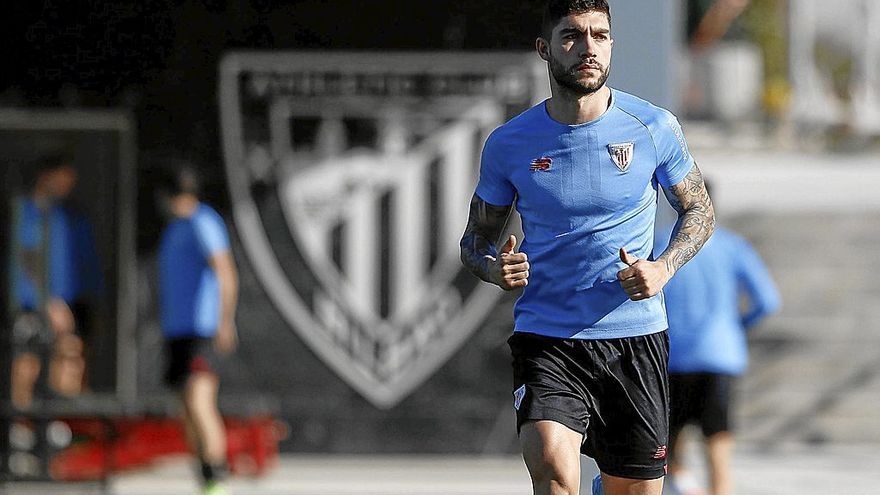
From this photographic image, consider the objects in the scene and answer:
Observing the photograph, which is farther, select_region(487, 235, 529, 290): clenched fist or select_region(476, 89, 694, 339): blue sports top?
select_region(476, 89, 694, 339): blue sports top

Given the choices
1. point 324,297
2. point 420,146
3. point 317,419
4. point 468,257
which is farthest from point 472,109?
point 468,257

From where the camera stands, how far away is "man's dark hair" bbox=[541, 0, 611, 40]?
5645 mm

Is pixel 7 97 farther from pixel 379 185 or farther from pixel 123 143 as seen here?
pixel 379 185

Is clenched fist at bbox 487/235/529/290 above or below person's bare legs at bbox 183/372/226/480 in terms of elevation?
above

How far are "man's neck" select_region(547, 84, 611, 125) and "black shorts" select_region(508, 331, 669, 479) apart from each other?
29.3 inches

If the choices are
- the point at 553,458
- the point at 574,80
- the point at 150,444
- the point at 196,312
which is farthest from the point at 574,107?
the point at 150,444

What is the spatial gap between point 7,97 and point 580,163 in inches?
268

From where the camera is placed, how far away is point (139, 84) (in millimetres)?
11555

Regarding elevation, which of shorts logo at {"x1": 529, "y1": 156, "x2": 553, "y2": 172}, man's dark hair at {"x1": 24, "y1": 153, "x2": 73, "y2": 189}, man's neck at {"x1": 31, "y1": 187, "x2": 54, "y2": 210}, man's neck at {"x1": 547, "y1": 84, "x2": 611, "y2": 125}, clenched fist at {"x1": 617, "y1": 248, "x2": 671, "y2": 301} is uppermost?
man's neck at {"x1": 547, "y1": 84, "x2": 611, "y2": 125}

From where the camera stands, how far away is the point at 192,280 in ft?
32.1

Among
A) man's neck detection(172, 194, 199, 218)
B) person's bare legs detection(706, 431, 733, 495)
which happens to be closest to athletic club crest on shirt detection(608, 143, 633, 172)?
person's bare legs detection(706, 431, 733, 495)

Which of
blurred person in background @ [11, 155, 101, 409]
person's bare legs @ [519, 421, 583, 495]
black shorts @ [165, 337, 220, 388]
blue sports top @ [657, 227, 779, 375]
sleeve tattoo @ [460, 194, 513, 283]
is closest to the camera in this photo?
person's bare legs @ [519, 421, 583, 495]

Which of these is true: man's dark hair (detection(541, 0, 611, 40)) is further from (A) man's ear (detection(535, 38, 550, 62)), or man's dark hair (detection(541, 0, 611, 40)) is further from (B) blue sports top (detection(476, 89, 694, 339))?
(B) blue sports top (detection(476, 89, 694, 339))

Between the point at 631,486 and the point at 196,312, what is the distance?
4335 mm
